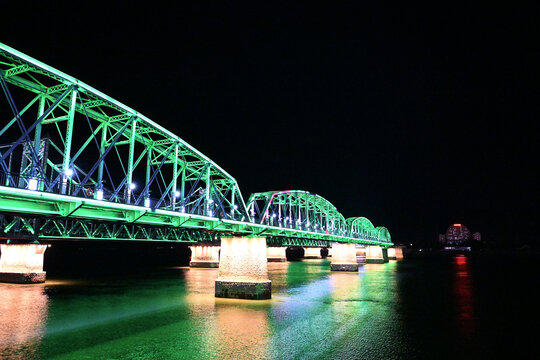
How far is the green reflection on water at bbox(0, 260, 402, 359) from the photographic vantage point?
20.9 meters

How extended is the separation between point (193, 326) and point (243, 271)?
12480 mm

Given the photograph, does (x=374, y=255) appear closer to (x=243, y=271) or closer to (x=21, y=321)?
(x=243, y=271)

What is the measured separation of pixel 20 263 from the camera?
2094 inches

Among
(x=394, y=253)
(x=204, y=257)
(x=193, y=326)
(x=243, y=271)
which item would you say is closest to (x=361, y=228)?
(x=394, y=253)

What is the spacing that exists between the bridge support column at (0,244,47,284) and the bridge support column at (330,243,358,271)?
6209cm

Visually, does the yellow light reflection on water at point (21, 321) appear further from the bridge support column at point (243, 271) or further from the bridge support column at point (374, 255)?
the bridge support column at point (374, 255)

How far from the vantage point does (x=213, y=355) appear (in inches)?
794

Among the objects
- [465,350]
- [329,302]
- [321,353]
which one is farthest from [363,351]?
[329,302]

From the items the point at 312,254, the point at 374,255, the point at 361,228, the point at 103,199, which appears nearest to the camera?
the point at 103,199

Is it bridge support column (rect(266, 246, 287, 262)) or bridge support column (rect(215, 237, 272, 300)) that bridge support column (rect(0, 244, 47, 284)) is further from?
bridge support column (rect(266, 246, 287, 262))

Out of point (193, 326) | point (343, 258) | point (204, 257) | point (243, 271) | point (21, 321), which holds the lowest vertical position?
point (193, 326)

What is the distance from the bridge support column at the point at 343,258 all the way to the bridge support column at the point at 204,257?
31.6m

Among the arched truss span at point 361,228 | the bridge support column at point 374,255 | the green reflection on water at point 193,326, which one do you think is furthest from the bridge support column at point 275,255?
the green reflection on water at point 193,326

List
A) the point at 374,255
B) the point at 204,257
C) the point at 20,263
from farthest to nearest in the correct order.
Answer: the point at 374,255 < the point at 204,257 < the point at 20,263
